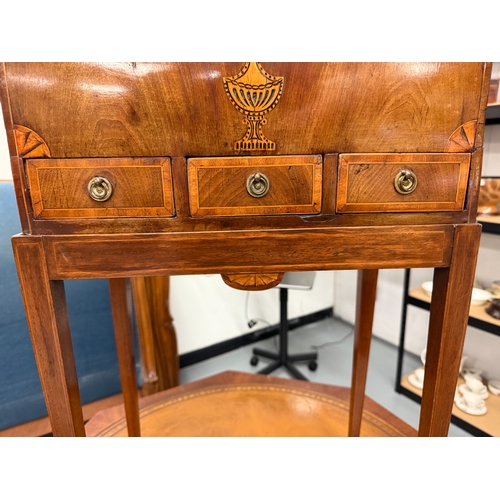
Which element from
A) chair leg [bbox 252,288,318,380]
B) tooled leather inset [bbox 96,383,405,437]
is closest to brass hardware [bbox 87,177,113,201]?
tooled leather inset [bbox 96,383,405,437]

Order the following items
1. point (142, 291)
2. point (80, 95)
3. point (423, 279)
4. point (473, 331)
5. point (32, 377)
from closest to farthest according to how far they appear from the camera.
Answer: point (80, 95), point (32, 377), point (142, 291), point (473, 331), point (423, 279)

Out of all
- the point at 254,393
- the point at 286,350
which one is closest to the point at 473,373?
the point at 286,350

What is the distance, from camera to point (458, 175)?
1.32 ft

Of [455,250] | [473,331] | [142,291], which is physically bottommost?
[473,331]

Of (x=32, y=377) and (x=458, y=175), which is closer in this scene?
(x=458, y=175)

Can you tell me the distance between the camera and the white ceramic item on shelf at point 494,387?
1.19 meters

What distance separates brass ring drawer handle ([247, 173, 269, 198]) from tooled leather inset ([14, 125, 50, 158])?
0.22m

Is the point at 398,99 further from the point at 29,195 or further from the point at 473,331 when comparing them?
the point at 473,331

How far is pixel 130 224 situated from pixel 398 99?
32cm

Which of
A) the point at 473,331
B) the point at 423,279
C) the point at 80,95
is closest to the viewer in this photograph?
the point at 80,95

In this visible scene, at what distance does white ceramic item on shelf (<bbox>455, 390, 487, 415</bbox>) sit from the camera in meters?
1.10

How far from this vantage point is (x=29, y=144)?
37 centimetres

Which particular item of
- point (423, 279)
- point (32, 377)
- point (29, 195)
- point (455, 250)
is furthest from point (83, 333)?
point (423, 279)

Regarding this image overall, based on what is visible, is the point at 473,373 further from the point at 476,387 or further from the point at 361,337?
the point at 361,337
